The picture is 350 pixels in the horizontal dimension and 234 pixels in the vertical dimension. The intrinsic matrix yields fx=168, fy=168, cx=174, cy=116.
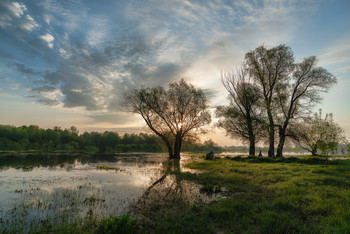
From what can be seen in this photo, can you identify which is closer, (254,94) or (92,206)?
(92,206)

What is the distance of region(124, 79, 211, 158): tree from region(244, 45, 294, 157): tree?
11910 mm

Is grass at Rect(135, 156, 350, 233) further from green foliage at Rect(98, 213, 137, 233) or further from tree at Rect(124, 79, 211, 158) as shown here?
tree at Rect(124, 79, 211, 158)

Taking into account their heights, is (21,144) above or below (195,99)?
below

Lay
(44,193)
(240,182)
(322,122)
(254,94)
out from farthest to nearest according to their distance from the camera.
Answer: (254,94) → (322,122) → (240,182) → (44,193)

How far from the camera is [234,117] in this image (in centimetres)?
3453

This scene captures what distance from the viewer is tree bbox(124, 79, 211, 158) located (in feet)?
123

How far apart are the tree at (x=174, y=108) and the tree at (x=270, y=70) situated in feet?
39.1

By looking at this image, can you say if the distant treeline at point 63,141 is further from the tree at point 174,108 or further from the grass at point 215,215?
the grass at point 215,215

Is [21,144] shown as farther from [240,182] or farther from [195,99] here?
[240,182]

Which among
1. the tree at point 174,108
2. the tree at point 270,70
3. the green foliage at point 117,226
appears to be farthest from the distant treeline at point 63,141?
the green foliage at point 117,226

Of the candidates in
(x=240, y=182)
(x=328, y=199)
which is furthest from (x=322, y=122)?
(x=328, y=199)

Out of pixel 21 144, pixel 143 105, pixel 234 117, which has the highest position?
pixel 143 105

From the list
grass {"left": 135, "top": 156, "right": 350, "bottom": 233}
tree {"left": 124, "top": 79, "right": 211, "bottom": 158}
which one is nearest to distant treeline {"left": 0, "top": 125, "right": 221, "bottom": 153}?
tree {"left": 124, "top": 79, "right": 211, "bottom": 158}

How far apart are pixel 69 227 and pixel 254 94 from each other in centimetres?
3353
